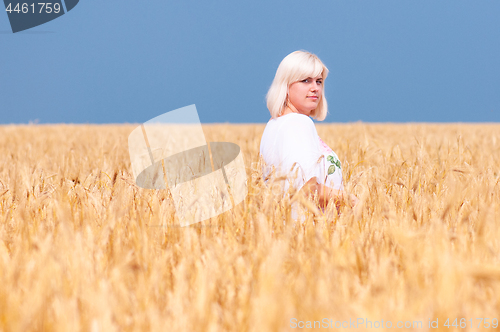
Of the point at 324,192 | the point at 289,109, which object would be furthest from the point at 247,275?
the point at 289,109

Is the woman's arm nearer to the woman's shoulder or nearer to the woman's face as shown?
the woman's shoulder

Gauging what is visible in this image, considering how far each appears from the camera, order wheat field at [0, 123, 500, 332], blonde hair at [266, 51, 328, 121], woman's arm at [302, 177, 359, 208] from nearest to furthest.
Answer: wheat field at [0, 123, 500, 332] < woman's arm at [302, 177, 359, 208] < blonde hair at [266, 51, 328, 121]

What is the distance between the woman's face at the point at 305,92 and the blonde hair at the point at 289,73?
3cm

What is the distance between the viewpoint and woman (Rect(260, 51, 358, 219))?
186 centimetres

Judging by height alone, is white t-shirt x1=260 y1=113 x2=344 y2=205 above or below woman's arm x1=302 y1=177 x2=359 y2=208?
A: above

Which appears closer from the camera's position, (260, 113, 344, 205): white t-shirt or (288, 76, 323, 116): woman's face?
(260, 113, 344, 205): white t-shirt

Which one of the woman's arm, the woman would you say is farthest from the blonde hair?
the woman's arm

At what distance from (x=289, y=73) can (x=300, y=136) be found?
0.42m

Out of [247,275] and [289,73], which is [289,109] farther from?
[247,275]

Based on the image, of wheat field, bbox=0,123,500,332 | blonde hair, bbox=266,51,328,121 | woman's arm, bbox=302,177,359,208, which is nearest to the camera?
wheat field, bbox=0,123,500,332

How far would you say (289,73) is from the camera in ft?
7.00

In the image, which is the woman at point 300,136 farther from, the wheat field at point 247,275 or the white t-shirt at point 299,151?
the wheat field at point 247,275

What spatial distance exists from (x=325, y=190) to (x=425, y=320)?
3.70 feet

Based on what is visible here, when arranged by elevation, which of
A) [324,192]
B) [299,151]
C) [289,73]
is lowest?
[324,192]
